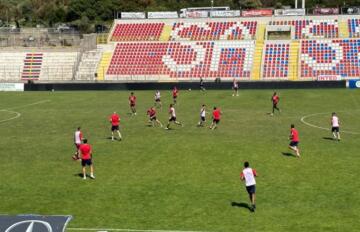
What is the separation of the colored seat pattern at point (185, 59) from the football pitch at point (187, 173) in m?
37.0

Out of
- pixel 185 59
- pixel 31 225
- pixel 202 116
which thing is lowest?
pixel 202 116

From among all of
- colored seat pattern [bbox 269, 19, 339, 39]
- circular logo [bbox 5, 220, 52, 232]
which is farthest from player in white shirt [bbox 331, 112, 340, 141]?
colored seat pattern [bbox 269, 19, 339, 39]

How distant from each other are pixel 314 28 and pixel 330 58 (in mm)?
9482

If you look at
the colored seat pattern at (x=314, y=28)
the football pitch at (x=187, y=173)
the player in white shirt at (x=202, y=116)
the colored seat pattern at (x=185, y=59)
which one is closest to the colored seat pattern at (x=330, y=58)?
the colored seat pattern at (x=314, y=28)

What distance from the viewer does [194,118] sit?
1663 inches

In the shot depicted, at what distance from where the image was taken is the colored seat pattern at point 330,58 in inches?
3091

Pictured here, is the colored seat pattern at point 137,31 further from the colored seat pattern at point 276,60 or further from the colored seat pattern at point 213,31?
the colored seat pattern at point 276,60

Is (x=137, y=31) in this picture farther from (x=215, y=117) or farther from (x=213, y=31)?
(x=215, y=117)

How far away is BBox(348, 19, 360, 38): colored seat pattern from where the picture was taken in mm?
84938

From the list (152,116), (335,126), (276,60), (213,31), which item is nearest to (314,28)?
(276,60)

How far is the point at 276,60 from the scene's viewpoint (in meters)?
81.2

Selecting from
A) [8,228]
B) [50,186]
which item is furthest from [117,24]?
[8,228]

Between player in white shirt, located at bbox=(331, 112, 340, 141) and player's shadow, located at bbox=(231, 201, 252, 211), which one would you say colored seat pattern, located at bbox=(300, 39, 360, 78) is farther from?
player's shadow, located at bbox=(231, 201, 252, 211)

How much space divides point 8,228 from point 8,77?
7650 cm
